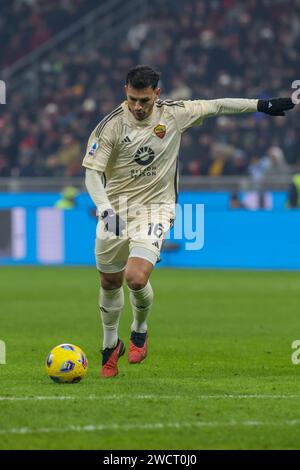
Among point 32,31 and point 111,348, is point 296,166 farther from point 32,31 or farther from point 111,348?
point 111,348

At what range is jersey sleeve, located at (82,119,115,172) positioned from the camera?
27.0 feet

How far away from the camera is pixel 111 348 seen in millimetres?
8289

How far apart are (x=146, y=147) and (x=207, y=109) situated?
0.61 metres

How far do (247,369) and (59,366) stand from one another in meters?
1.70

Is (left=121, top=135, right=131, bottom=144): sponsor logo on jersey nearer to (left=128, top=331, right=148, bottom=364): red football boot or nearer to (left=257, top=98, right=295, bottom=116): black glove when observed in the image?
(left=257, top=98, right=295, bottom=116): black glove

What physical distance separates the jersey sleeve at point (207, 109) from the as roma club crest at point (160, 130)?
17cm

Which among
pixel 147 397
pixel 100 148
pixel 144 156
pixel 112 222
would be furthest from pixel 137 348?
pixel 147 397

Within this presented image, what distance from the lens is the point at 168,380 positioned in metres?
7.93

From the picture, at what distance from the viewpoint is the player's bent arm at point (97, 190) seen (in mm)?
7977

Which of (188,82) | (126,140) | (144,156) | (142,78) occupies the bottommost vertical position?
(144,156)

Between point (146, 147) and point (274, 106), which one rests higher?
point (274, 106)

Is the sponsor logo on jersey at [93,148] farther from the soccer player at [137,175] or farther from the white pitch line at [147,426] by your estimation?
the white pitch line at [147,426]

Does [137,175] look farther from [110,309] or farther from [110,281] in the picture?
[110,309]

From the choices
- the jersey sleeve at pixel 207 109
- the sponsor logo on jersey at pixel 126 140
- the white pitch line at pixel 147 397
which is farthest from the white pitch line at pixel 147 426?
the jersey sleeve at pixel 207 109
